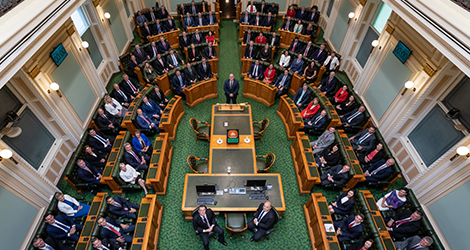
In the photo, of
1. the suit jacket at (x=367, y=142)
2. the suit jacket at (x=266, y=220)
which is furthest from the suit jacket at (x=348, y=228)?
the suit jacket at (x=367, y=142)

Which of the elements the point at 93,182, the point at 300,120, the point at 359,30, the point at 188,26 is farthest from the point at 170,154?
the point at 359,30

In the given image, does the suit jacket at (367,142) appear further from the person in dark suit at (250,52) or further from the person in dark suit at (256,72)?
the person in dark suit at (250,52)

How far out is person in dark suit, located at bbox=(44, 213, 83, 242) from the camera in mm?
4973

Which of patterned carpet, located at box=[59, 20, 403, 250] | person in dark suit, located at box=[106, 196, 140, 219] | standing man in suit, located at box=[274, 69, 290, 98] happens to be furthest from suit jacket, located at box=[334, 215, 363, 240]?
standing man in suit, located at box=[274, 69, 290, 98]

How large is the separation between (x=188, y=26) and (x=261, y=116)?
680 centimetres

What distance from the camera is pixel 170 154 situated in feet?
23.6

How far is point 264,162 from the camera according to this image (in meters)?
6.88

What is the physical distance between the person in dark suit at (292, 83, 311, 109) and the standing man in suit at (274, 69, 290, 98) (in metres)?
0.75

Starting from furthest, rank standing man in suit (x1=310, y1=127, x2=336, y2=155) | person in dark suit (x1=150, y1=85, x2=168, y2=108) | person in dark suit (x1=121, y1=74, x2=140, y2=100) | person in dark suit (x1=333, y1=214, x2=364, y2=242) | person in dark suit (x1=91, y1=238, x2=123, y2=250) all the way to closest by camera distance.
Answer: person in dark suit (x1=121, y1=74, x2=140, y2=100) < person in dark suit (x1=150, y1=85, x2=168, y2=108) < standing man in suit (x1=310, y1=127, x2=336, y2=155) < person in dark suit (x1=333, y1=214, x2=364, y2=242) < person in dark suit (x1=91, y1=238, x2=123, y2=250)

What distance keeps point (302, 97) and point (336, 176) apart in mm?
3151

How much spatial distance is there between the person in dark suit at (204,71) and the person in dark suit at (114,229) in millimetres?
5937

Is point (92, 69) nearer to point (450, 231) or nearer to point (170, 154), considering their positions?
point (170, 154)

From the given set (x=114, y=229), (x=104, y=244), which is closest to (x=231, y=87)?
(x=114, y=229)

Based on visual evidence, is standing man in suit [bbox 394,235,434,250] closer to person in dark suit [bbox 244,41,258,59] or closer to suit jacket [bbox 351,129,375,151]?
suit jacket [bbox 351,129,375,151]
